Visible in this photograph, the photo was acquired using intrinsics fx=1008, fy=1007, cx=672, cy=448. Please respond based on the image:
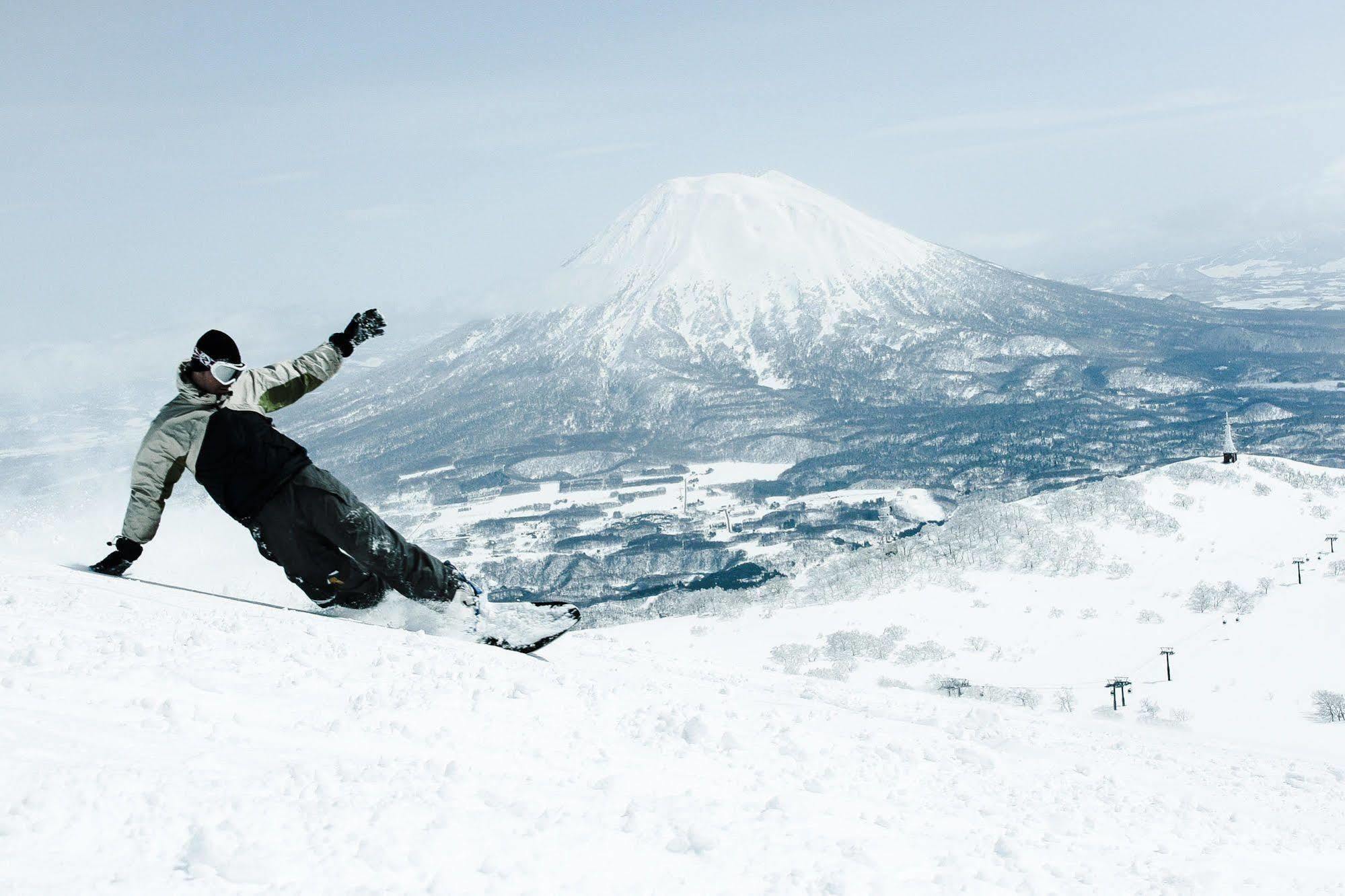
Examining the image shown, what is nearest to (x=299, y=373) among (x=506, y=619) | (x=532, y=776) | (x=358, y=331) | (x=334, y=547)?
(x=358, y=331)

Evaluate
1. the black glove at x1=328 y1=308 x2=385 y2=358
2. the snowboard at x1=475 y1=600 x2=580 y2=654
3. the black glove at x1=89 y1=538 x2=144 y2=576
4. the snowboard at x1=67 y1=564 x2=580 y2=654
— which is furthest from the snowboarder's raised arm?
the snowboard at x1=475 y1=600 x2=580 y2=654

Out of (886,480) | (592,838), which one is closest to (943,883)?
(592,838)

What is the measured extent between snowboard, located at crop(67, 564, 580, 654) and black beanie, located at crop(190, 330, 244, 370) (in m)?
2.57

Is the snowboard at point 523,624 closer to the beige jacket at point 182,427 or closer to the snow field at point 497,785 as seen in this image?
the snow field at point 497,785

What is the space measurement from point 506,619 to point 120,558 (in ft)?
11.7

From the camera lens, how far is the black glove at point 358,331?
29.4 ft

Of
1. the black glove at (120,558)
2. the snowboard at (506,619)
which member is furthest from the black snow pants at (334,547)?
the black glove at (120,558)

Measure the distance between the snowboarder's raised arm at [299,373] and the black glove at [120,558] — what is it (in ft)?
5.75

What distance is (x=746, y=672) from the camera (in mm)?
14102

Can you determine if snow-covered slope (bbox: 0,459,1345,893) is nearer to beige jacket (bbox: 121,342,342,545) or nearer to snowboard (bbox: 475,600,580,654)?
snowboard (bbox: 475,600,580,654)

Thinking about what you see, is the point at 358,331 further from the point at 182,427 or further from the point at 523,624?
the point at 523,624

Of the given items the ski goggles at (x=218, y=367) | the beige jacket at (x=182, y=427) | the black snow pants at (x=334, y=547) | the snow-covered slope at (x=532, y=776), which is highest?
the ski goggles at (x=218, y=367)

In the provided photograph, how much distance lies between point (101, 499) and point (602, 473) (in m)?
168

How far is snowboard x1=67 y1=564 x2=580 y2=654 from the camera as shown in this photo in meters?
9.52
